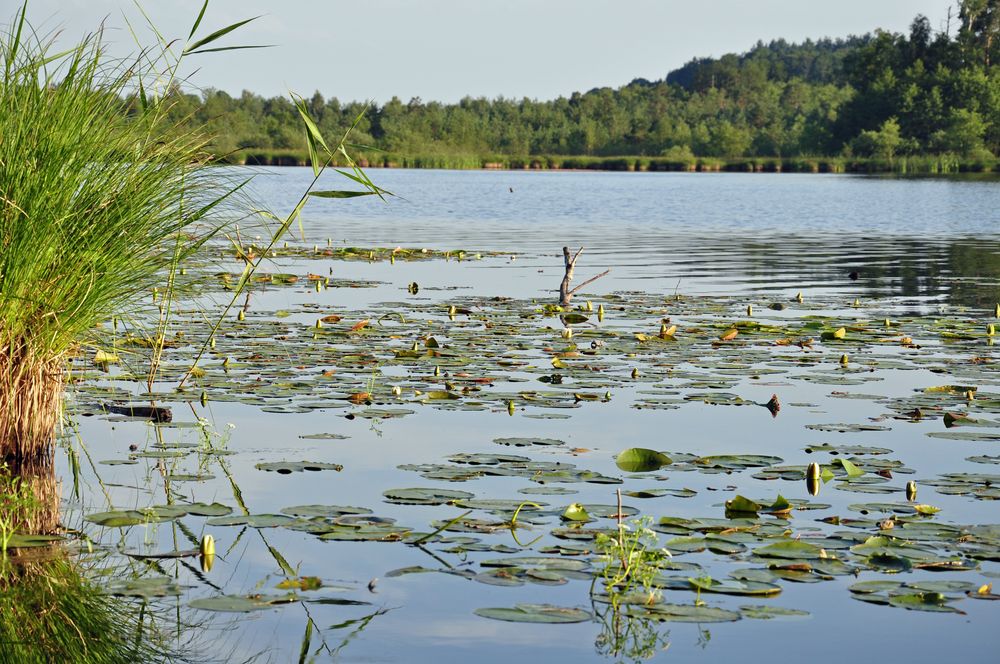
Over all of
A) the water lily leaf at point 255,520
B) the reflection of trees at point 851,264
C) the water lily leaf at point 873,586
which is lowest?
the reflection of trees at point 851,264

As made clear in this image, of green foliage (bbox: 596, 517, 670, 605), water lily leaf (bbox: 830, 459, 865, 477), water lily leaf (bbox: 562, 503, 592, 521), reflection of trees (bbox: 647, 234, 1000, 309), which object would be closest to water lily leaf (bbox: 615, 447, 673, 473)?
water lily leaf (bbox: 830, 459, 865, 477)

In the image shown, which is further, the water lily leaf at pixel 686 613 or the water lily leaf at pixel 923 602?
the water lily leaf at pixel 923 602

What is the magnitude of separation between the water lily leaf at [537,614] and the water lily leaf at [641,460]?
189 cm

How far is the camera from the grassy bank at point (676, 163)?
82188 millimetres

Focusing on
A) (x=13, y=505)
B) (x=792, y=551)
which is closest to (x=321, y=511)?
(x=13, y=505)

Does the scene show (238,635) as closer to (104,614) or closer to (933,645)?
(104,614)

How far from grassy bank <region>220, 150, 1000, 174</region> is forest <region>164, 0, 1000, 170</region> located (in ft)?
0.68

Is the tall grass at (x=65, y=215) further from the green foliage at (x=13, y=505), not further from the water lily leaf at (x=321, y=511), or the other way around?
the water lily leaf at (x=321, y=511)

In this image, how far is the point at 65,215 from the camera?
18.3ft

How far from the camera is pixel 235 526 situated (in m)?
5.00

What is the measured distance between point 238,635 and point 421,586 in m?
0.69

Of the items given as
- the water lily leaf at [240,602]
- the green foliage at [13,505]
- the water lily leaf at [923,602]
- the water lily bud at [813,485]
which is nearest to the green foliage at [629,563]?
the water lily leaf at [923,602]

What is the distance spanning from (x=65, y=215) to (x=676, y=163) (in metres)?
93.7

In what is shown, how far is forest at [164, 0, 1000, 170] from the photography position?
87.1 metres
